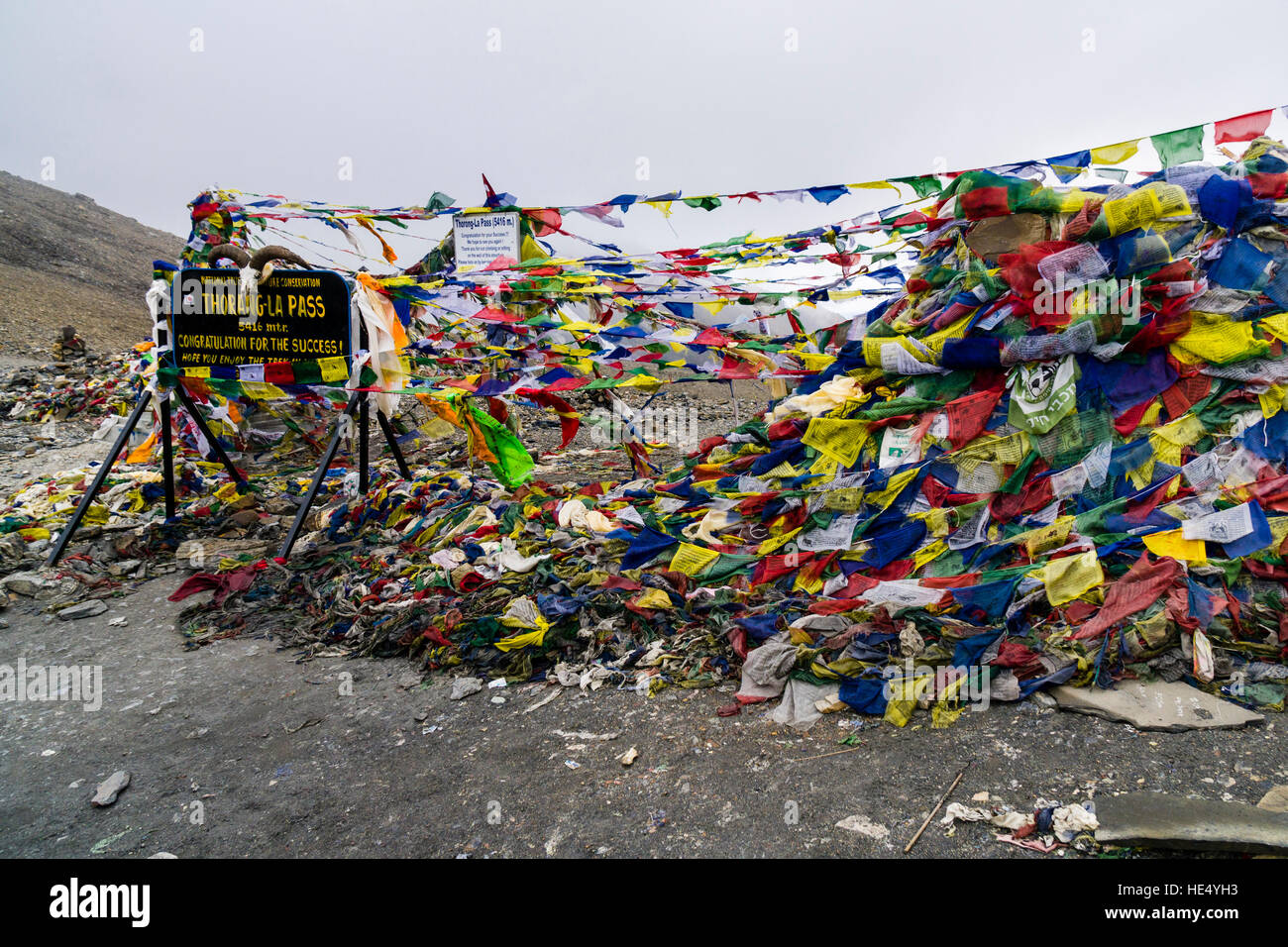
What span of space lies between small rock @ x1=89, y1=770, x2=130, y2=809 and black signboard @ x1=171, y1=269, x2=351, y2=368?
4045mm

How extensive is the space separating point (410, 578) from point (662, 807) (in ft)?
11.5

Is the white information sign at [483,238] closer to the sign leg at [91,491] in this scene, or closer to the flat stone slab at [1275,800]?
the sign leg at [91,491]

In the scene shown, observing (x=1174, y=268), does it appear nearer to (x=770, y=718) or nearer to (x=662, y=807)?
(x=770, y=718)

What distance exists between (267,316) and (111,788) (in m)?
4.47

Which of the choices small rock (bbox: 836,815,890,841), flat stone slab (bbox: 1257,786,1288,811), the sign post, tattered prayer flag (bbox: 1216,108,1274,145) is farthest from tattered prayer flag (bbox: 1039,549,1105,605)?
the sign post

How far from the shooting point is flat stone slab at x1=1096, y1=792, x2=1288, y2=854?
8.25 feet

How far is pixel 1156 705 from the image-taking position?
3.43m

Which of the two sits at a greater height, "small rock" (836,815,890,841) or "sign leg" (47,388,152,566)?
"sign leg" (47,388,152,566)

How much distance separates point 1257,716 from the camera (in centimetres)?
330

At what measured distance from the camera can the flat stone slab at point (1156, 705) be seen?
3.30m

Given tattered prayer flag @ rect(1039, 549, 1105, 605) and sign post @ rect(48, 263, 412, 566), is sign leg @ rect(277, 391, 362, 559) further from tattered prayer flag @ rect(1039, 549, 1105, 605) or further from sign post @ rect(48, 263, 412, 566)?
tattered prayer flag @ rect(1039, 549, 1105, 605)

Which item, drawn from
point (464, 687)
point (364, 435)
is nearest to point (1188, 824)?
point (464, 687)

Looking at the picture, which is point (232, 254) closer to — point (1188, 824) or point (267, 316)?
point (267, 316)

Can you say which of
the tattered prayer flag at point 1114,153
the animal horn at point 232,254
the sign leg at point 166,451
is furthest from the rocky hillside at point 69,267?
the tattered prayer flag at point 1114,153
